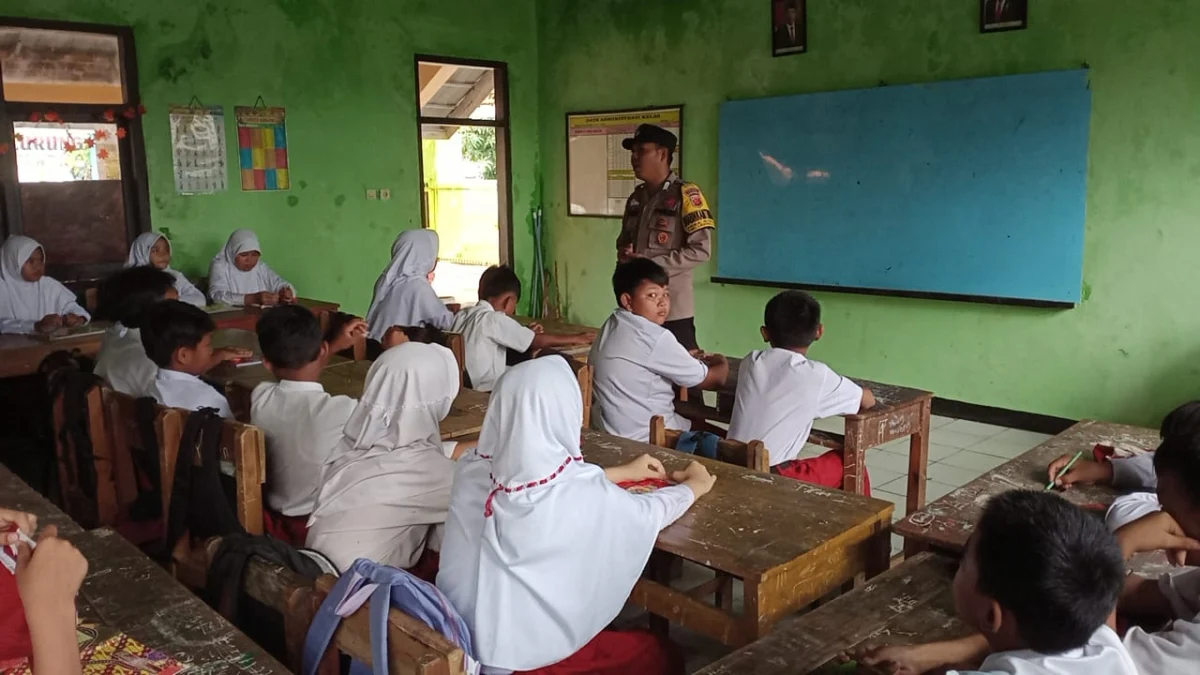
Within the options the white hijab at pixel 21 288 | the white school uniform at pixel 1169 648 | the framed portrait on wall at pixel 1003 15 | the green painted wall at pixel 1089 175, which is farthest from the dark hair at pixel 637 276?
the white hijab at pixel 21 288

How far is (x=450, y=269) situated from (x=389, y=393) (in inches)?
399

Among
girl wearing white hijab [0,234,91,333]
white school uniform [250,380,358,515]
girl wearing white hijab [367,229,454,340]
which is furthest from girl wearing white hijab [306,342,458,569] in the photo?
girl wearing white hijab [0,234,91,333]

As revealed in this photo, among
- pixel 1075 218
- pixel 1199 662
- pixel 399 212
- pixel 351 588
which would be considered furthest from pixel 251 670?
pixel 399 212

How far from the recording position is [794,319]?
A: 9.16 feet

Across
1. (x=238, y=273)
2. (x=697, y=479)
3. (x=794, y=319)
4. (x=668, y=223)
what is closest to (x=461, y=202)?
(x=238, y=273)

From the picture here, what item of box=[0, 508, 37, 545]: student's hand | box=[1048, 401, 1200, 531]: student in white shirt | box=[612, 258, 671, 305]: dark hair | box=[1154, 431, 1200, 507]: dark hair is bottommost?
box=[1048, 401, 1200, 531]: student in white shirt

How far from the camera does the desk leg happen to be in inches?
121

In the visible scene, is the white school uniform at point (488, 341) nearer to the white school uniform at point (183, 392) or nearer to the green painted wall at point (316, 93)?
the white school uniform at point (183, 392)

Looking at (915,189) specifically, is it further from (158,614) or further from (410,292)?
(158,614)

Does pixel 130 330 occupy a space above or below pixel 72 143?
below

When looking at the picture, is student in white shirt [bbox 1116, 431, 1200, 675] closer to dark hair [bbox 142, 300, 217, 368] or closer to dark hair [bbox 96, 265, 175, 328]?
dark hair [bbox 142, 300, 217, 368]

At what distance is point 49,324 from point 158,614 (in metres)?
3.49

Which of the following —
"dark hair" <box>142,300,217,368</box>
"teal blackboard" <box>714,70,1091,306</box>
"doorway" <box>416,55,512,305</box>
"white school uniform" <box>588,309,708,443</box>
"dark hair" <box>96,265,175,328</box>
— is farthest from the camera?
"doorway" <box>416,55,512,305</box>

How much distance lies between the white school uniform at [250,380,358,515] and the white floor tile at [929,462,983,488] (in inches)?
109
